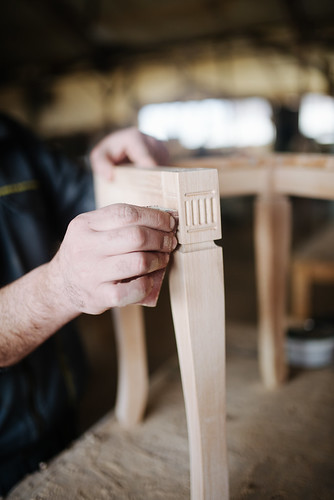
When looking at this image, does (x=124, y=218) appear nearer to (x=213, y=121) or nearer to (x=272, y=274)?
(x=272, y=274)

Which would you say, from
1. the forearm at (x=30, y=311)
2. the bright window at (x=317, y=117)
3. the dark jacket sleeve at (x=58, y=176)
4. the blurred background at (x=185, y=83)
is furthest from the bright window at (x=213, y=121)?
the forearm at (x=30, y=311)

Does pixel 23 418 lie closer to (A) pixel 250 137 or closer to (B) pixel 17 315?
(B) pixel 17 315

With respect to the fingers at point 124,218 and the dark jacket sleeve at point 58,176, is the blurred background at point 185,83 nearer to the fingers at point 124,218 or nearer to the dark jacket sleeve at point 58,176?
the dark jacket sleeve at point 58,176

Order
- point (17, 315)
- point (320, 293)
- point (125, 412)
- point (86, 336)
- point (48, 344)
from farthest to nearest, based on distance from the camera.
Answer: point (320, 293) < point (86, 336) < point (48, 344) < point (125, 412) < point (17, 315)

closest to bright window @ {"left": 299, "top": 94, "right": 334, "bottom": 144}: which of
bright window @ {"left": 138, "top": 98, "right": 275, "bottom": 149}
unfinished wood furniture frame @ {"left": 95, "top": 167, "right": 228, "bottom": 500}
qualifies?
bright window @ {"left": 138, "top": 98, "right": 275, "bottom": 149}

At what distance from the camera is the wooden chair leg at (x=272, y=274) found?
0.72 metres

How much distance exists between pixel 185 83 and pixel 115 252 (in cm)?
646

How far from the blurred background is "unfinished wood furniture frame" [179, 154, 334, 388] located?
1120mm

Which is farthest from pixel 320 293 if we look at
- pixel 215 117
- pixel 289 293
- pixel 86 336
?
pixel 215 117

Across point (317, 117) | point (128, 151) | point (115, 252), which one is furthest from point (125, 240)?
point (317, 117)

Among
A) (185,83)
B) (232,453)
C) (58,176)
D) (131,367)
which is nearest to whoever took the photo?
(232,453)

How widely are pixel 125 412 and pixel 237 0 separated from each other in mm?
4136

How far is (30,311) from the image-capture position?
1.55ft

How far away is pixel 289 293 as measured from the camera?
271cm
